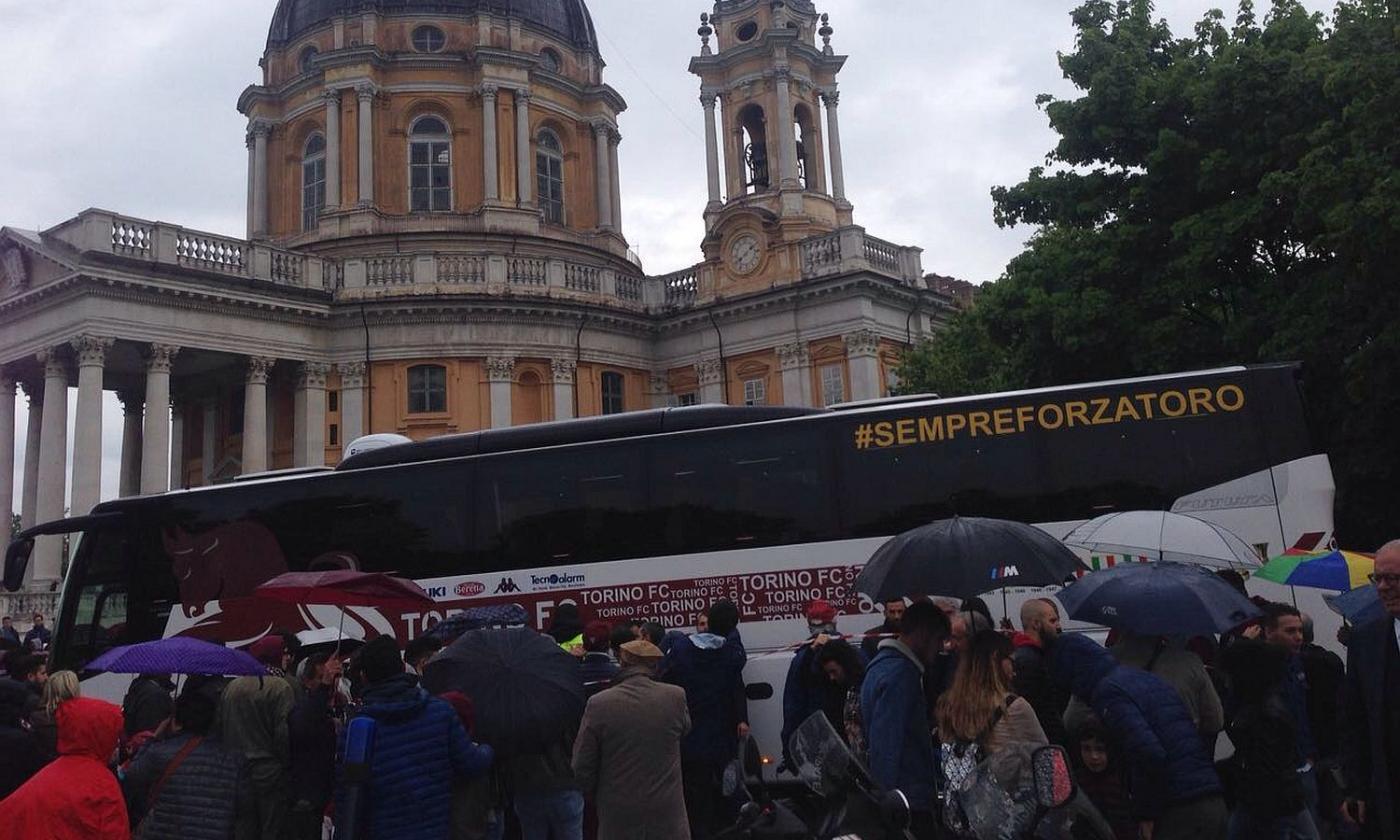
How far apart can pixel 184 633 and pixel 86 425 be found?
17.4 metres

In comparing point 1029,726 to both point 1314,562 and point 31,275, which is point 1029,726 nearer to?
point 1314,562

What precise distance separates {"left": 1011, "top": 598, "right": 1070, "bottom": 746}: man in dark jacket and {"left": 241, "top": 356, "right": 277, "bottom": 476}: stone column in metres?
28.5

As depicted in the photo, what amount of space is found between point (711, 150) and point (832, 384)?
9877 millimetres

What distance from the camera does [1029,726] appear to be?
468 centimetres

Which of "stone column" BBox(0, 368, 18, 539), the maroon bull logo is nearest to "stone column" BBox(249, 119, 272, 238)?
"stone column" BBox(0, 368, 18, 539)

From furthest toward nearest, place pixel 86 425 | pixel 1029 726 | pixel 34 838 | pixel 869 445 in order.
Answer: pixel 86 425 < pixel 869 445 < pixel 1029 726 < pixel 34 838

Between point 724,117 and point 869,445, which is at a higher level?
point 724,117

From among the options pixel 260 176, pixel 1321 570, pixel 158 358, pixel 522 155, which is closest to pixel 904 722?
pixel 1321 570

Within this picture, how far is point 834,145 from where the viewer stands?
125ft

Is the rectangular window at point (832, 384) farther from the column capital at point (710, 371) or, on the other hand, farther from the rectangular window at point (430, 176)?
the rectangular window at point (430, 176)

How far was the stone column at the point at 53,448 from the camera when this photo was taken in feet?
96.3

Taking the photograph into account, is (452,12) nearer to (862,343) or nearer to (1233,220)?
(862,343)

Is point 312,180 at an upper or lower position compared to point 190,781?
upper

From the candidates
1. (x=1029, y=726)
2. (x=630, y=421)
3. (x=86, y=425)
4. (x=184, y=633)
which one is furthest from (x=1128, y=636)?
(x=86, y=425)
